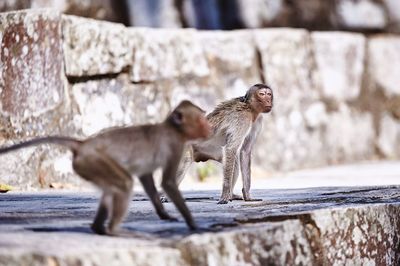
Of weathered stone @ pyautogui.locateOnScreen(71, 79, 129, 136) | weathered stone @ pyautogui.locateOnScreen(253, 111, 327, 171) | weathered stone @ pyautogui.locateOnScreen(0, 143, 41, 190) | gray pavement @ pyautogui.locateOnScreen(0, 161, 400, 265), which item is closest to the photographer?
gray pavement @ pyautogui.locateOnScreen(0, 161, 400, 265)

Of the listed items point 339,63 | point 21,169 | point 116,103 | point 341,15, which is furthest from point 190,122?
point 341,15

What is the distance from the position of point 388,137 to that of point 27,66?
5.55m

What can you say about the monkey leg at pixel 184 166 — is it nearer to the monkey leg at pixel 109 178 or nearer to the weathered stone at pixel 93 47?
the weathered stone at pixel 93 47

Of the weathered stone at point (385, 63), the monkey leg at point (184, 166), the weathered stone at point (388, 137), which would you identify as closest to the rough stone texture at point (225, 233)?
the monkey leg at point (184, 166)

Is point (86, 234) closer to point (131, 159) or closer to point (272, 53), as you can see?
point (131, 159)

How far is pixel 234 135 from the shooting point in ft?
22.7

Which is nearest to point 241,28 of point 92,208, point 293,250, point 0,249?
point 92,208

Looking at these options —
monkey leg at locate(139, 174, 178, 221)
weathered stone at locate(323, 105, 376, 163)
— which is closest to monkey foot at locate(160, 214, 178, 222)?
monkey leg at locate(139, 174, 178, 221)

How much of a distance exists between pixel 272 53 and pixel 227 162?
4.70 metres

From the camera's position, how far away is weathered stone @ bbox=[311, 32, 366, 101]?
12.0 m

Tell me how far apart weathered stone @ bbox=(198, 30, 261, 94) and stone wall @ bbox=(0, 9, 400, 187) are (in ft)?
0.04

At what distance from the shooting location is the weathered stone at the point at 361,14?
12.6 meters

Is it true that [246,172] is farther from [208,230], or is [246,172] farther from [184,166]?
[208,230]

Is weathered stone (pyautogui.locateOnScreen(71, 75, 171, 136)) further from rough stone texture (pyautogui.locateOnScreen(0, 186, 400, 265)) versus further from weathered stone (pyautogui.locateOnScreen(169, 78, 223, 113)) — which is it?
rough stone texture (pyautogui.locateOnScreen(0, 186, 400, 265))
